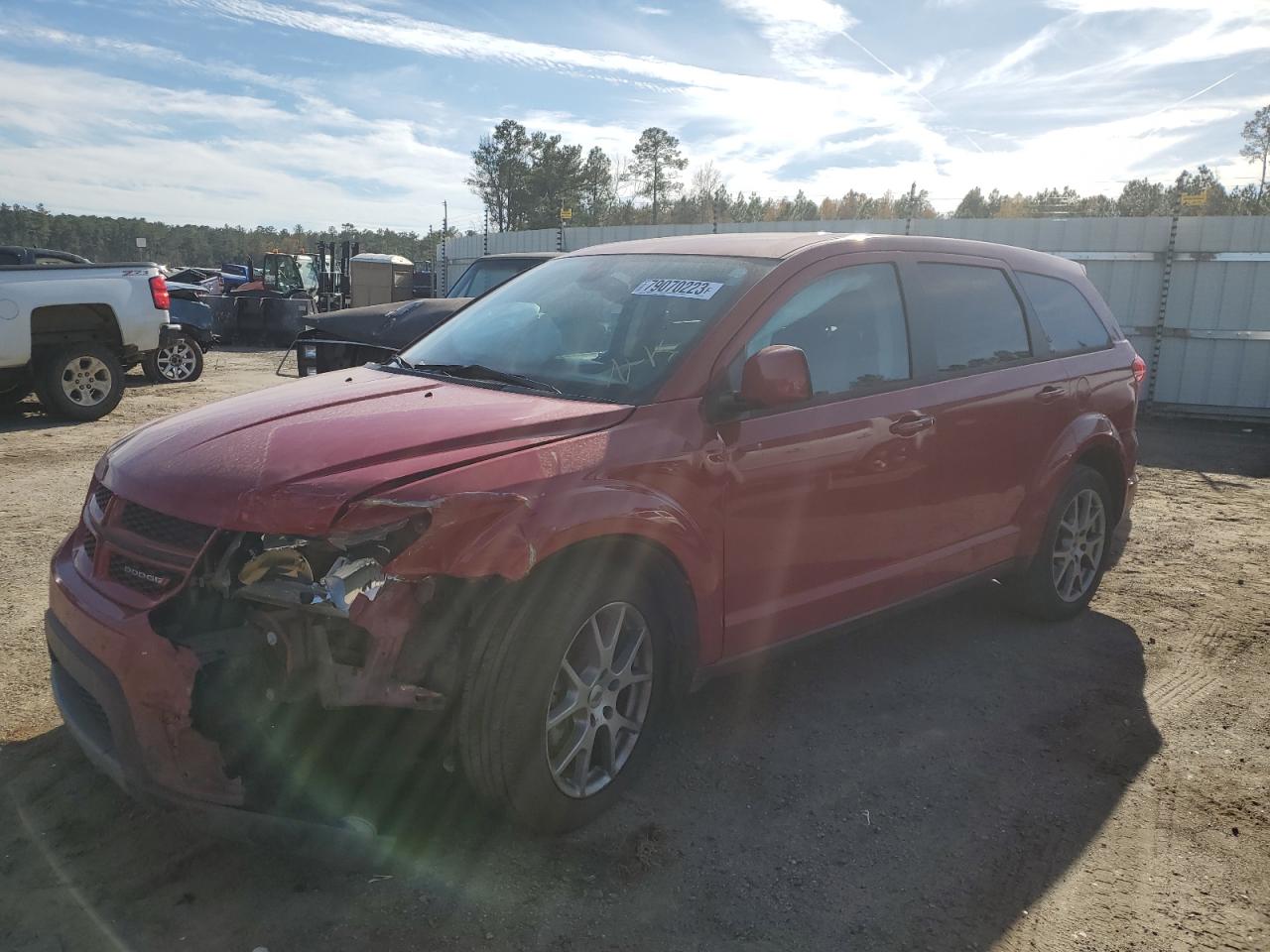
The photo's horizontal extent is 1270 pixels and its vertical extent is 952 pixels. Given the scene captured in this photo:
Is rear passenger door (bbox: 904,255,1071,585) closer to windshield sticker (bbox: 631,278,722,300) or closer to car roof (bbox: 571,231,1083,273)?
car roof (bbox: 571,231,1083,273)

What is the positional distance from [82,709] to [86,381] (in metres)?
8.87

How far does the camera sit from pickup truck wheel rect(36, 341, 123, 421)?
9812mm

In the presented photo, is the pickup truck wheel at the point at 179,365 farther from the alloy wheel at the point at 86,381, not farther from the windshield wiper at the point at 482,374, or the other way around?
the windshield wiper at the point at 482,374

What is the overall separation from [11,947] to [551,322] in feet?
8.38

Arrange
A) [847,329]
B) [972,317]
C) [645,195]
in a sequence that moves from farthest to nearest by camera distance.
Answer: [645,195] → [972,317] → [847,329]

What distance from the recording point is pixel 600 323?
140 inches

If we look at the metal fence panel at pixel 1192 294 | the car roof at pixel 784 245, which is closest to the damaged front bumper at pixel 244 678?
the car roof at pixel 784 245

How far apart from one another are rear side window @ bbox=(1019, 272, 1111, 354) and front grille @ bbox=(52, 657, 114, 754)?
424cm

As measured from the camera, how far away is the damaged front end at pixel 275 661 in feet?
7.69

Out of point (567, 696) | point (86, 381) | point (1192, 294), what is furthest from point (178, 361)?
point (1192, 294)

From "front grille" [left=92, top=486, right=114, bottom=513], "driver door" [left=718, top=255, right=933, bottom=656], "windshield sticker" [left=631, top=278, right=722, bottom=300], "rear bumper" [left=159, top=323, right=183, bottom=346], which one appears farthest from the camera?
"rear bumper" [left=159, top=323, right=183, bottom=346]

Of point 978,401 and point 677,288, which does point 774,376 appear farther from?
point 978,401

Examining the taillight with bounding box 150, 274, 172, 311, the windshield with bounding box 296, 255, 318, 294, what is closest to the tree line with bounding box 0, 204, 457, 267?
the windshield with bounding box 296, 255, 318, 294

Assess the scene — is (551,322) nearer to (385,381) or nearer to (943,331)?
(385,381)
